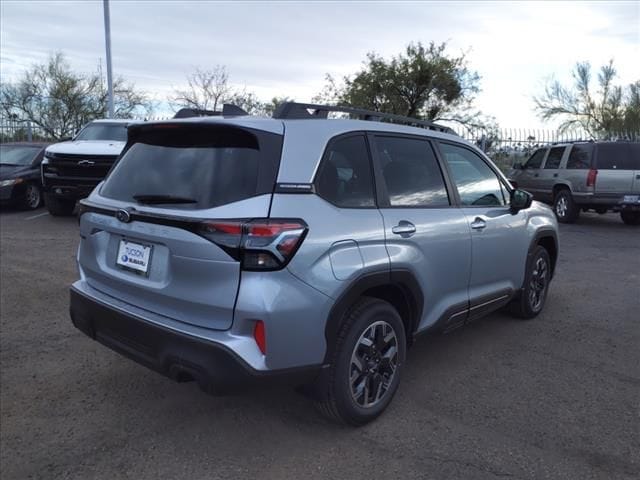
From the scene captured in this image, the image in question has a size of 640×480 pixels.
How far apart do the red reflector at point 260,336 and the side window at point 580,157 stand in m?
10.9

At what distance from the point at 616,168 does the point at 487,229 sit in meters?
8.69

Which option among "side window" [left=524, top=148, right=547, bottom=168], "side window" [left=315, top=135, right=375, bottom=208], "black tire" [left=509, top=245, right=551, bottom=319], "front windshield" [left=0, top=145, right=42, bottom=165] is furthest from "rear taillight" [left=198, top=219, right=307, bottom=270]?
"side window" [left=524, top=148, right=547, bottom=168]

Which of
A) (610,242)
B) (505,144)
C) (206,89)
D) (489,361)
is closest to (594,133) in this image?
(505,144)

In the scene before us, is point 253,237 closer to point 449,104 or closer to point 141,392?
point 141,392

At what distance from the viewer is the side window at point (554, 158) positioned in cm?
1263

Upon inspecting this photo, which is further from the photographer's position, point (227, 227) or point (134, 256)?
point (134, 256)

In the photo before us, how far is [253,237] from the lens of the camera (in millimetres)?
2605

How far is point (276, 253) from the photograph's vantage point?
262 cm

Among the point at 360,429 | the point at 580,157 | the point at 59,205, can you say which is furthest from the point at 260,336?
the point at 580,157

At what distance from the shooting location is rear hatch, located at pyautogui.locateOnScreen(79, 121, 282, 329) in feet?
8.74

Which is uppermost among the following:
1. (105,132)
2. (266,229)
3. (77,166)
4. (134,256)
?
(105,132)

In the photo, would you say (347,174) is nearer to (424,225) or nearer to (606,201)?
(424,225)

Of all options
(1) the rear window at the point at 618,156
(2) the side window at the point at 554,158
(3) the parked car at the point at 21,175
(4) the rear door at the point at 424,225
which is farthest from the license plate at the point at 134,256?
(2) the side window at the point at 554,158

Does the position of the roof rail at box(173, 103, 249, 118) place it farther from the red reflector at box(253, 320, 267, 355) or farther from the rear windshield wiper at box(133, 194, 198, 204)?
the red reflector at box(253, 320, 267, 355)
